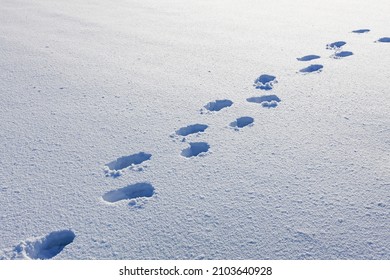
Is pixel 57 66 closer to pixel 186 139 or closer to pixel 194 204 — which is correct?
pixel 186 139

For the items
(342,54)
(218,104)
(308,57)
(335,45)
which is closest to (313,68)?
(308,57)

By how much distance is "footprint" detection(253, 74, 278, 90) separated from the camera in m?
2.92

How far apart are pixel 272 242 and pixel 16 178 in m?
1.41

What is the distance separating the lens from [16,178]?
6.75 feet

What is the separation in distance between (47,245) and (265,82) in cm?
207

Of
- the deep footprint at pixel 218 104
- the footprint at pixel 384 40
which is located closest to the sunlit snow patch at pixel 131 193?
the deep footprint at pixel 218 104

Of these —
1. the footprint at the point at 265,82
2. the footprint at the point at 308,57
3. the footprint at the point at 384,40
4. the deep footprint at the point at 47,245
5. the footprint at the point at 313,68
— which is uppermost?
the footprint at the point at 384,40

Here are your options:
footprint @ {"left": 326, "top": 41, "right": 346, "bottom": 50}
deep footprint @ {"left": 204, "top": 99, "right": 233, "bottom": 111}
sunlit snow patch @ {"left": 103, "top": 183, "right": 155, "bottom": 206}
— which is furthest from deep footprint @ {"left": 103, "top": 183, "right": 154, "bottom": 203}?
footprint @ {"left": 326, "top": 41, "right": 346, "bottom": 50}

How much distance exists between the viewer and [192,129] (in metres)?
2.45

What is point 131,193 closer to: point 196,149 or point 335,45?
point 196,149

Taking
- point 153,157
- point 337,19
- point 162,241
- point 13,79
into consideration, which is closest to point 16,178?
point 153,157

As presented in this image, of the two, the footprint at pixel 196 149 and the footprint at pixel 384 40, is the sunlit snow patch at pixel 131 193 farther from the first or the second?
the footprint at pixel 384 40

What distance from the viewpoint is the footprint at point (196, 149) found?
7.38ft
